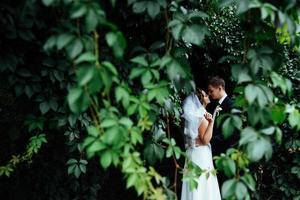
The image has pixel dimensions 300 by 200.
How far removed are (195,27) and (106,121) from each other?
1.97ft

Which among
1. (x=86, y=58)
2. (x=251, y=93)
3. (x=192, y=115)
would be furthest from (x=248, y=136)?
(x=192, y=115)

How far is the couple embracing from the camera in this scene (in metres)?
4.22

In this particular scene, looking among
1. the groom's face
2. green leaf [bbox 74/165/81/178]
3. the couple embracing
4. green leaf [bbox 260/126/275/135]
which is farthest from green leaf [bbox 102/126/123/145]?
the groom's face

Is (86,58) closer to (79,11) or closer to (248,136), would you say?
(79,11)

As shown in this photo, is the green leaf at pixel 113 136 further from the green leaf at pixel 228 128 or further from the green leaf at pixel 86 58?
the green leaf at pixel 228 128

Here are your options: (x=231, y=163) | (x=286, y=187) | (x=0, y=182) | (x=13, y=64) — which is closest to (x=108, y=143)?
(x=231, y=163)

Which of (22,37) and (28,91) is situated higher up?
(22,37)

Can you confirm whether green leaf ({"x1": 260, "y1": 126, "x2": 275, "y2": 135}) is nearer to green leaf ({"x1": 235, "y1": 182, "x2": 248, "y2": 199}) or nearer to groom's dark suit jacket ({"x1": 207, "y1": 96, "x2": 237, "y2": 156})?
green leaf ({"x1": 235, "y1": 182, "x2": 248, "y2": 199})

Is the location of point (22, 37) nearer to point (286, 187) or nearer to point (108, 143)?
point (108, 143)

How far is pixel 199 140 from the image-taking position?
14.5ft

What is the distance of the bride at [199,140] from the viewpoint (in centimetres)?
421

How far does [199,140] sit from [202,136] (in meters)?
0.09

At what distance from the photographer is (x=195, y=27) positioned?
1.92 meters

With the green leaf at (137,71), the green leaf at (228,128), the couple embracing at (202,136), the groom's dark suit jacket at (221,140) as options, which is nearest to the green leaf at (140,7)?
the green leaf at (137,71)
